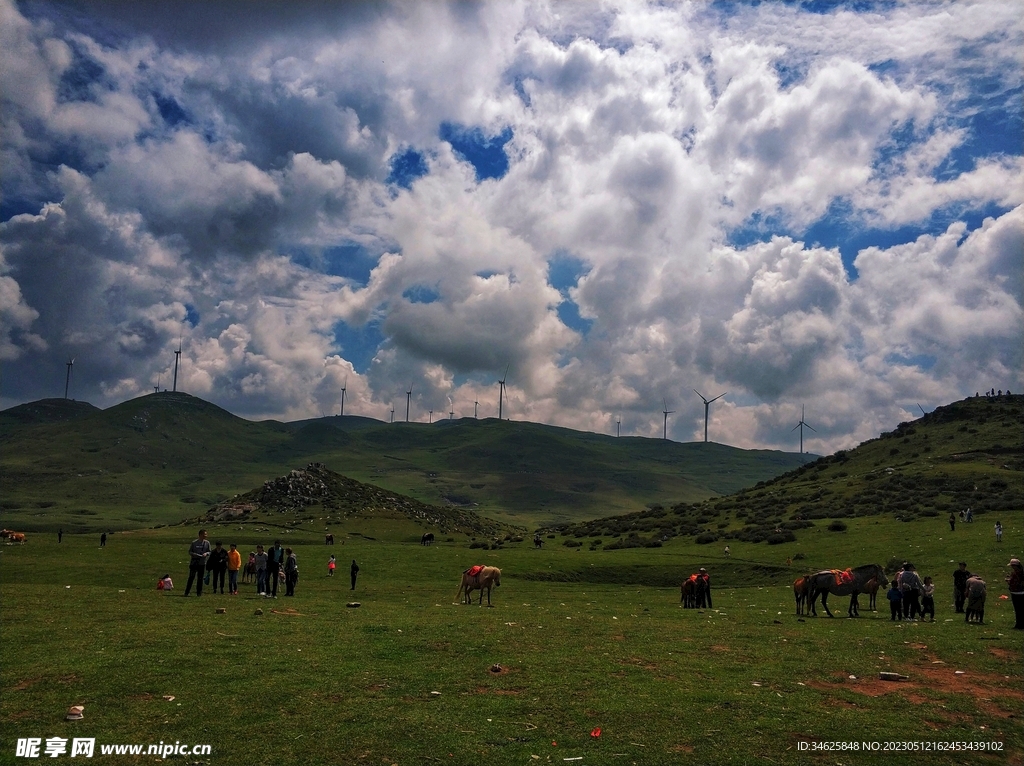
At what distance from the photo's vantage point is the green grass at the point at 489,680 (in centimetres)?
1309

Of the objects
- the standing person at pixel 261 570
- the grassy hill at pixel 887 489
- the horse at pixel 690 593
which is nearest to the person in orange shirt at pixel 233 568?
the standing person at pixel 261 570

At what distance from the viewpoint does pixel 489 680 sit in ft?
56.0

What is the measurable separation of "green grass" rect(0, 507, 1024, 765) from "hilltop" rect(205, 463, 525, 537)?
81.5 m

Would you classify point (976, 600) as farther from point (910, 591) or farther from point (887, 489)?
point (887, 489)

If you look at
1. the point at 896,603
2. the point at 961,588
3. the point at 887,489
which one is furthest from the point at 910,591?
the point at 887,489

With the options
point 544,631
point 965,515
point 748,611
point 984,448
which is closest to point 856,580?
point 748,611

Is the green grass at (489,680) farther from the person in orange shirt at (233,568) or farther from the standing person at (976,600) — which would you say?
the person in orange shirt at (233,568)

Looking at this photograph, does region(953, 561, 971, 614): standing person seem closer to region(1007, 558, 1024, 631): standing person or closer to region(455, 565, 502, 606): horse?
region(1007, 558, 1024, 631): standing person

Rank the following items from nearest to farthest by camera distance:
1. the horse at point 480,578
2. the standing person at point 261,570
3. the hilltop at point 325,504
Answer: the horse at point 480,578 < the standing person at point 261,570 < the hilltop at point 325,504

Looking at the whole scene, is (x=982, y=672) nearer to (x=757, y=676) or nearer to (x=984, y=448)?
(x=757, y=676)

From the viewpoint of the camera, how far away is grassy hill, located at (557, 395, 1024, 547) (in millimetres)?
74812

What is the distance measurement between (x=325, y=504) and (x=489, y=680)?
106999mm

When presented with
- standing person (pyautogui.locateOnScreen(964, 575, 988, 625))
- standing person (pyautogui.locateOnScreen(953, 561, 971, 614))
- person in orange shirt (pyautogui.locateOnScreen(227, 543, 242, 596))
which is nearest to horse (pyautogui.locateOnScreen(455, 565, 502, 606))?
person in orange shirt (pyautogui.locateOnScreen(227, 543, 242, 596))

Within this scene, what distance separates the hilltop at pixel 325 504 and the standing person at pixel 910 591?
8782cm
